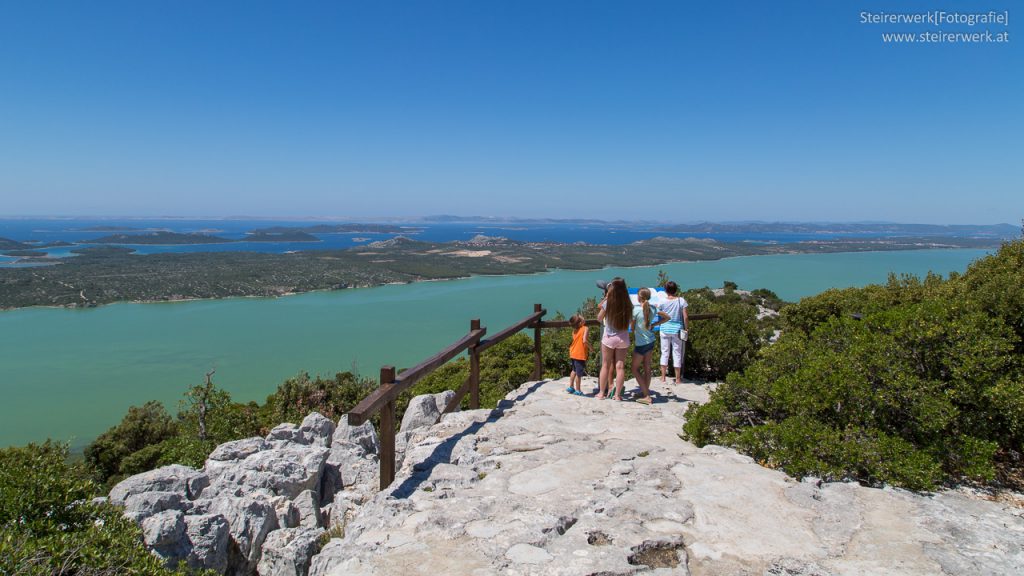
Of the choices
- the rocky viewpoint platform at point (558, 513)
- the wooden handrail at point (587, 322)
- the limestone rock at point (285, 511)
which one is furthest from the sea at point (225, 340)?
the limestone rock at point (285, 511)

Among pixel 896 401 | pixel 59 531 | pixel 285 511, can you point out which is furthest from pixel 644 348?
pixel 59 531

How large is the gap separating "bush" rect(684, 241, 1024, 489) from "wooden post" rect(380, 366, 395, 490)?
8.50ft

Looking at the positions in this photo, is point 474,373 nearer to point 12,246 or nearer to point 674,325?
point 674,325

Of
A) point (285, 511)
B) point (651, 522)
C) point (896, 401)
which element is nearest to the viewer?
point (651, 522)

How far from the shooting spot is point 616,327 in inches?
248

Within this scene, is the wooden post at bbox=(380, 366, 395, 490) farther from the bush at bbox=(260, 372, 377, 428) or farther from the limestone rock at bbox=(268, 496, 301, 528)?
the bush at bbox=(260, 372, 377, 428)

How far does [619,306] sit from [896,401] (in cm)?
284

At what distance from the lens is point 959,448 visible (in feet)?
12.2

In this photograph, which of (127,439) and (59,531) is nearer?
(59,531)

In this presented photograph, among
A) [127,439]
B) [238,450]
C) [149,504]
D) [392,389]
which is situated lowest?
[127,439]

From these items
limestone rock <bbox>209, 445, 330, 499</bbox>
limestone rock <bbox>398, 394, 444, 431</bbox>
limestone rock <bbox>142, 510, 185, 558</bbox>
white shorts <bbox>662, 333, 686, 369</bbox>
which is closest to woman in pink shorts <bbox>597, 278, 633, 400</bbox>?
white shorts <bbox>662, 333, 686, 369</bbox>

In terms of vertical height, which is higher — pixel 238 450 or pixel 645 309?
pixel 645 309

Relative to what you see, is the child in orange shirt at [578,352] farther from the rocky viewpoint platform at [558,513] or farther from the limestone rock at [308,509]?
the limestone rock at [308,509]

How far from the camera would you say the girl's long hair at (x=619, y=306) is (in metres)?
6.15
